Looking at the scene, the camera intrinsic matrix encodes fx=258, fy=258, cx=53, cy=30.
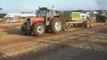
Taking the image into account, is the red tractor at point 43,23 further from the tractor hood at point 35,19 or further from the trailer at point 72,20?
the trailer at point 72,20

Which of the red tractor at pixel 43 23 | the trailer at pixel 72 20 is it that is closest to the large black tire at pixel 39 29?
the red tractor at pixel 43 23

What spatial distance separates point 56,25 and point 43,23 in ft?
4.09

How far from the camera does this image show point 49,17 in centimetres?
1959

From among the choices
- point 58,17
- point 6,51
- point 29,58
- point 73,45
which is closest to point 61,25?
point 58,17

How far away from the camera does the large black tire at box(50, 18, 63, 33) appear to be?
19500mm

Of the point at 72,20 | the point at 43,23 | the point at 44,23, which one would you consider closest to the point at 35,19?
the point at 43,23

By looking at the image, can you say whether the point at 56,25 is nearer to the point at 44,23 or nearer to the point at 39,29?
the point at 44,23

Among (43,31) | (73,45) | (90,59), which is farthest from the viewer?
(43,31)

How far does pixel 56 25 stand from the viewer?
65.4 feet

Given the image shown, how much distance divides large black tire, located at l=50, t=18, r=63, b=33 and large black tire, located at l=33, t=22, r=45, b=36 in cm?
92

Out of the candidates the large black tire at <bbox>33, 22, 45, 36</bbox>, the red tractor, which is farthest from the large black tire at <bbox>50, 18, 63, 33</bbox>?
the large black tire at <bbox>33, 22, 45, 36</bbox>

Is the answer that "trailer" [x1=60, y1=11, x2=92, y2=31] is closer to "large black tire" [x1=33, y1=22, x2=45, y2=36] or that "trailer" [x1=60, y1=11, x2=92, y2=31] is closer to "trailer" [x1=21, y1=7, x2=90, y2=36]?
"trailer" [x1=21, y1=7, x2=90, y2=36]

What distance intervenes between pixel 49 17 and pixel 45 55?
865cm

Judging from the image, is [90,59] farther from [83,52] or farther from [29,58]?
[29,58]
